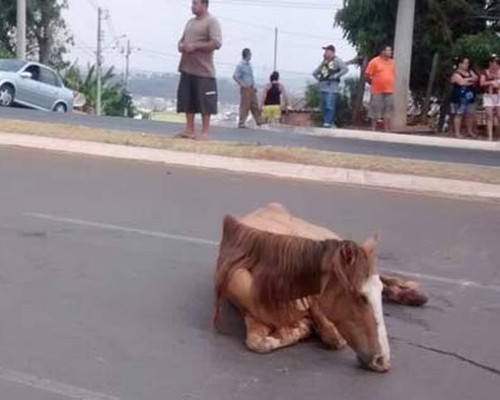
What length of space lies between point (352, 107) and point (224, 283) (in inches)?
917

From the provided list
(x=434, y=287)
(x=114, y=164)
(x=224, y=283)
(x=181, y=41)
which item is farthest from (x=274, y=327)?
(x=181, y=41)

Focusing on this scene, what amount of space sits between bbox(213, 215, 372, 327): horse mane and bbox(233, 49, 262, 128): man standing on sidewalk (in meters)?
16.6

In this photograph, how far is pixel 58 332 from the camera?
585 cm

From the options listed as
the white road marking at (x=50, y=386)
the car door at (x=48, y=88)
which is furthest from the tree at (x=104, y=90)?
the white road marking at (x=50, y=386)

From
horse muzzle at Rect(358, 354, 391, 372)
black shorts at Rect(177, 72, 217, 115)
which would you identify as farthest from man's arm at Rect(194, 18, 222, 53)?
horse muzzle at Rect(358, 354, 391, 372)

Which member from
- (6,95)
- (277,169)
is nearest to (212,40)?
(277,169)

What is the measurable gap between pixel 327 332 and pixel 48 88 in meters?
25.8

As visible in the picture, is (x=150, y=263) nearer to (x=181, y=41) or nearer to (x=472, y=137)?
(x=181, y=41)

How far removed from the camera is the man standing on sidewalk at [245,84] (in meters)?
22.0

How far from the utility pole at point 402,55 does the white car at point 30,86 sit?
1013 cm

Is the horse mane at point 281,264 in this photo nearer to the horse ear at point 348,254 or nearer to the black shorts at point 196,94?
the horse ear at point 348,254

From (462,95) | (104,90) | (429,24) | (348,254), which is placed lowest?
(104,90)

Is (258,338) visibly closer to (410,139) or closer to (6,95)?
(410,139)

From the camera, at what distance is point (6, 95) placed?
28797mm
